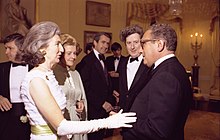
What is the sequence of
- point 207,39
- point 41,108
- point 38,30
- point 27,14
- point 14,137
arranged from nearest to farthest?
point 41,108, point 38,30, point 14,137, point 27,14, point 207,39

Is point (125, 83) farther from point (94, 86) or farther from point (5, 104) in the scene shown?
point (5, 104)

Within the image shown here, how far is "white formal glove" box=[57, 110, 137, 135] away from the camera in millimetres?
1731

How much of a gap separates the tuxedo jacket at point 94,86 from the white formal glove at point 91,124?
1782 mm

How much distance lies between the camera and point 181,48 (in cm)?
1008

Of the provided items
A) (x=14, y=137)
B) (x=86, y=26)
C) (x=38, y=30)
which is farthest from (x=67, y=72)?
(x=86, y=26)

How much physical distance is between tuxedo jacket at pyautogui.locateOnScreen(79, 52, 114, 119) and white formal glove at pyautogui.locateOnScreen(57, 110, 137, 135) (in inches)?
70.1

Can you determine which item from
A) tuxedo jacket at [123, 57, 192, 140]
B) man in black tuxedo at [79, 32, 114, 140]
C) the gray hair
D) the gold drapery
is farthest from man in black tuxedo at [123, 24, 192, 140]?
the gold drapery

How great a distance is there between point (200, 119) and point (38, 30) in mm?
5975

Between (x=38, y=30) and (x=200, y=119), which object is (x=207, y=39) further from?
(x=38, y=30)

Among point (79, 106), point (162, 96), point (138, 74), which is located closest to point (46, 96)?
point (162, 96)

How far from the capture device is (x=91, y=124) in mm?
1763

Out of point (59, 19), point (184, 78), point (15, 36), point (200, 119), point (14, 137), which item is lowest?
point (200, 119)

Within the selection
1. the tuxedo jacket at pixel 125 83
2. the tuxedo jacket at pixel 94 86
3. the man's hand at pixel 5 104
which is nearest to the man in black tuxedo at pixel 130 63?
the tuxedo jacket at pixel 125 83

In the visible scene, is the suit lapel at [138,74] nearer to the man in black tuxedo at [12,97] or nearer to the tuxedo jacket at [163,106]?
the tuxedo jacket at [163,106]
